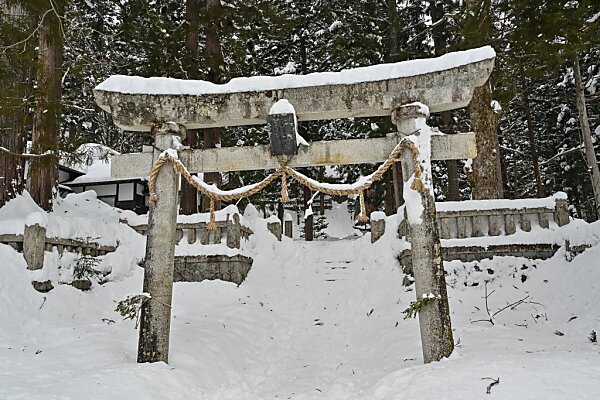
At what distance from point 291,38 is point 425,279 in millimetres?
16978

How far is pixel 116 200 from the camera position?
75.0ft

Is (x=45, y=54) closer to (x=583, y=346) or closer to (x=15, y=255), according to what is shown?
(x=15, y=255)

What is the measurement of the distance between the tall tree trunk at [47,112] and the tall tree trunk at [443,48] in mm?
11541

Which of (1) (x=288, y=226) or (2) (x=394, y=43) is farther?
(1) (x=288, y=226)

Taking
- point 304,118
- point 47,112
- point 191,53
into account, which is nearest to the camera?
point 304,118

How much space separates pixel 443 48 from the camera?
15359 millimetres

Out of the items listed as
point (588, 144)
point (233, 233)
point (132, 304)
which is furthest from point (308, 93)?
point (588, 144)

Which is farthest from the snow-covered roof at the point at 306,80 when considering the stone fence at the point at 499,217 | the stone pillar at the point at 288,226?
the stone pillar at the point at 288,226

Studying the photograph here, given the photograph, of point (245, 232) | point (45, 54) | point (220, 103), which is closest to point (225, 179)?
point (245, 232)

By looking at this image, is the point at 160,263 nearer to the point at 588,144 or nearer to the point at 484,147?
the point at 484,147

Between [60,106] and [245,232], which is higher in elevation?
[60,106]

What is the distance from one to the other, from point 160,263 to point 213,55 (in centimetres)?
873

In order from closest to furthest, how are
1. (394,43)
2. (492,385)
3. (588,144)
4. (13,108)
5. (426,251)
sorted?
(492,385) → (426,251) → (13,108) → (588,144) → (394,43)

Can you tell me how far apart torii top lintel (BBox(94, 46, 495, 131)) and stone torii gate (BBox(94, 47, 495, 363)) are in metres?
0.01
